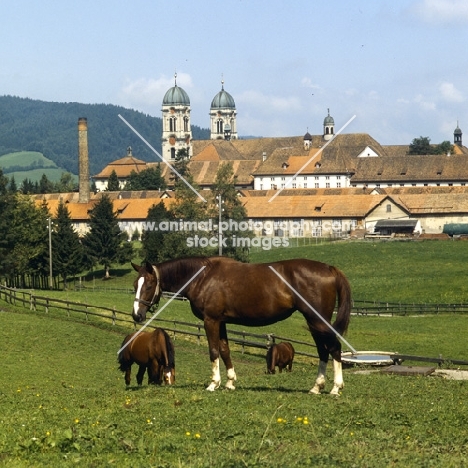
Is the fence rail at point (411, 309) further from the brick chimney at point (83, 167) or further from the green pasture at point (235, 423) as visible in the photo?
the brick chimney at point (83, 167)

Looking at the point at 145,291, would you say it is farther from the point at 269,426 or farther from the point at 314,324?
the point at 269,426

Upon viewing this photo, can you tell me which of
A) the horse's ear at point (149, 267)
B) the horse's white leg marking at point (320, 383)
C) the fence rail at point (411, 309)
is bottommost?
the fence rail at point (411, 309)

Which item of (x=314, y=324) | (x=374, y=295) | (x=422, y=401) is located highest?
(x=314, y=324)

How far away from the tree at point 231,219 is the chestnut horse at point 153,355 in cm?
3728

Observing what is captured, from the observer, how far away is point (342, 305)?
15.4m

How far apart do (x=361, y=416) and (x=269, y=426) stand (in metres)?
1.54

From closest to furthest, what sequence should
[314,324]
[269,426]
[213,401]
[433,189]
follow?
[269,426] → [213,401] → [314,324] → [433,189]

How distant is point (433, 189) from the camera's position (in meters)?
128

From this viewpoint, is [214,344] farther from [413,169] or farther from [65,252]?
[413,169]

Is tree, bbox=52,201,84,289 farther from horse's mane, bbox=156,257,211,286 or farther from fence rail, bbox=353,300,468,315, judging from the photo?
horse's mane, bbox=156,257,211,286

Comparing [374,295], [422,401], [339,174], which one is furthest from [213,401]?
[339,174]

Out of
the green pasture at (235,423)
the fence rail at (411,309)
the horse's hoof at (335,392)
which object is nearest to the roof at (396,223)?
the fence rail at (411,309)

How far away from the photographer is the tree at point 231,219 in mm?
71250

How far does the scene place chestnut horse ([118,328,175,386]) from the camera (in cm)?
2003
